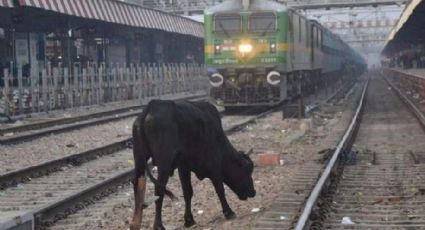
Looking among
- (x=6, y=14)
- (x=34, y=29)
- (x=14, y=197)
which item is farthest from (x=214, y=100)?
(x=14, y=197)

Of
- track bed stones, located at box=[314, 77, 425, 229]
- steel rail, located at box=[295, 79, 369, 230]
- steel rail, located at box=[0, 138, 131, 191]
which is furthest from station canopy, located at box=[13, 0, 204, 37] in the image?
steel rail, located at box=[295, 79, 369, 230]

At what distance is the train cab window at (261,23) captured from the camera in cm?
2191

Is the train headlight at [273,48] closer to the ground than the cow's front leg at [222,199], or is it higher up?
higher up

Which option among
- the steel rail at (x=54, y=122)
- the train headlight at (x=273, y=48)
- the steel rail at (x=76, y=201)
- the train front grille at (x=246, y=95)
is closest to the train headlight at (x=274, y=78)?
the train front grille at (x=246, y=95)

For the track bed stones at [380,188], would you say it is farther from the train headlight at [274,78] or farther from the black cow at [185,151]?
the train headlight at [274,78]

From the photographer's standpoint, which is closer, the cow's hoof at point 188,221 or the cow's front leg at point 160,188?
the cow's front leg at point 160,188

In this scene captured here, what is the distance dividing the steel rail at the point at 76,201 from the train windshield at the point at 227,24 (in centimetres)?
1206

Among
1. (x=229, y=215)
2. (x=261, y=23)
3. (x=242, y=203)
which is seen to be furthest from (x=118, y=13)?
(x=229, y=215)

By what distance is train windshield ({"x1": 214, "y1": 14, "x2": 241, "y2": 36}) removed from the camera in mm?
22062

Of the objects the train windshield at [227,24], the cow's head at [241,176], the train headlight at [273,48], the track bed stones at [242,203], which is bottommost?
the track bed stones at [242,203]

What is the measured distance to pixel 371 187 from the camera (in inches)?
362

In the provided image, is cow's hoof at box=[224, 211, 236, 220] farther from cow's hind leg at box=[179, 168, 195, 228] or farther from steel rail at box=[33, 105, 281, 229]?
steel rail at box=[33, 105, 281, 229]

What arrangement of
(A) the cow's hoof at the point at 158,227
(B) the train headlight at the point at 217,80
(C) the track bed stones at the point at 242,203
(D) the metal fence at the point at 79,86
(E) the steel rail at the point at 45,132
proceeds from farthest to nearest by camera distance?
1. (D) the metal fence at the point at 79,86
2. (B) the train headlight at the point at 217,80
3. (E) the steel rail at the point at 45,132
4. (C) the track bed stones at the point at 242,203
5. (A) the cow's hoof at the point at 158,227

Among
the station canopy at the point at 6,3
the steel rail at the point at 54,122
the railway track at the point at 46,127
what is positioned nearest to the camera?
the railway track at the point at 46,127
